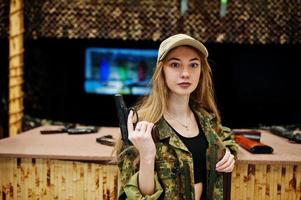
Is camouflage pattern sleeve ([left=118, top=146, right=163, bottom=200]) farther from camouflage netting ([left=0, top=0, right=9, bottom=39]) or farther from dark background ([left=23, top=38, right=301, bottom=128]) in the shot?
dark background ([left=23, top=38, right=301, bottom=128])

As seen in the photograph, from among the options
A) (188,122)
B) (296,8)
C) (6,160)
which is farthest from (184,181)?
(296,8)

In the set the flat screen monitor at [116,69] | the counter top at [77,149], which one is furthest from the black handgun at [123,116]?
the flat screen monitor at [116,69]

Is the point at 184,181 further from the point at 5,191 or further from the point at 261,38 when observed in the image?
the point at 261,38

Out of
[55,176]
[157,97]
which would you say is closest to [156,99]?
[157,97]

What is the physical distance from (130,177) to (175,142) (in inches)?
9.5

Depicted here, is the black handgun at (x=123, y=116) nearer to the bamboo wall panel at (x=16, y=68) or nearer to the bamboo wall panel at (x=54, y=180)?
the bamboo wall panel at (x=54, y=180)

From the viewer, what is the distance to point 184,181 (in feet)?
5.03

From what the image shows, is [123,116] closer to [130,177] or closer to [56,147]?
[130,177]

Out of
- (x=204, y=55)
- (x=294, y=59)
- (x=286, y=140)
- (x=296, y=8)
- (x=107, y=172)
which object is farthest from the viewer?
(x=294, y=59)

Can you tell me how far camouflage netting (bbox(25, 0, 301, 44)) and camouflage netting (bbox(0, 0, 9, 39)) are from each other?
0.22 m

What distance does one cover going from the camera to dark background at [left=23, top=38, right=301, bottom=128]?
4844mm

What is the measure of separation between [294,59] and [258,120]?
94 cm

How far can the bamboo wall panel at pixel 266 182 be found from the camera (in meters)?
1.99

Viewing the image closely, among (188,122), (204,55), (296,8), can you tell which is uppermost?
(296,8)
